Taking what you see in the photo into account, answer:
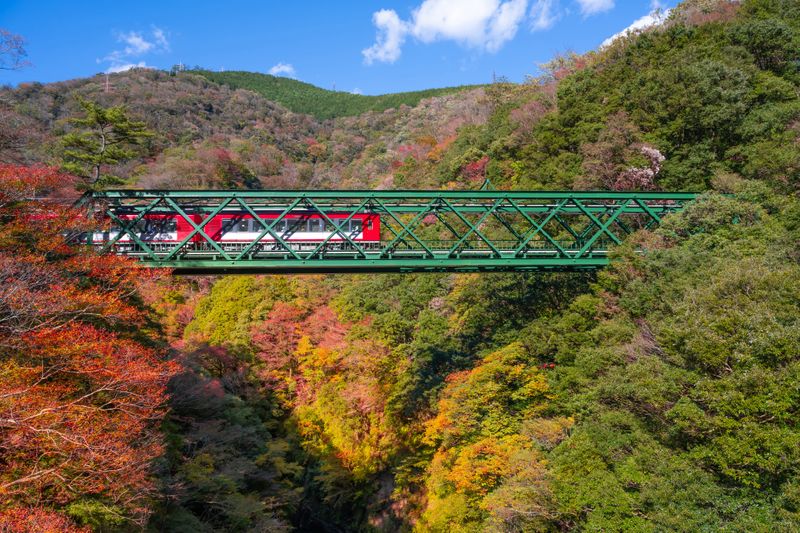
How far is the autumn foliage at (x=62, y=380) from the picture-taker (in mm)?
8250

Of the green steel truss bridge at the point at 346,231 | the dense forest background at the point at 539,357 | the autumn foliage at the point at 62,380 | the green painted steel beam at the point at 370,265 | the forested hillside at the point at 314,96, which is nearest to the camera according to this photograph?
the autumn foliage at the point at 62,380

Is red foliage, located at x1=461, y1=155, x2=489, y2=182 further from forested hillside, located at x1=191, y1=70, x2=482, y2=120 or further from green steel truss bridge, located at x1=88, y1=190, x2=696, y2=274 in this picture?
forested hillside, located at x1=191, y1=70, x2=482, y2=120

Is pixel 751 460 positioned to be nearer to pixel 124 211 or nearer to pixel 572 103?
pixel 124 211

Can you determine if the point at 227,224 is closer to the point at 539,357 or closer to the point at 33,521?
the point at 539,357

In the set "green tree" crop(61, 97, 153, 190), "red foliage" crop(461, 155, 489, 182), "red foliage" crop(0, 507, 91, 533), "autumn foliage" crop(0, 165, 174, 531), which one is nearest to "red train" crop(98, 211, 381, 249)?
Answer: "green tree" crop(61, 97, 153, 190)

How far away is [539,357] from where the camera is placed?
16.2m

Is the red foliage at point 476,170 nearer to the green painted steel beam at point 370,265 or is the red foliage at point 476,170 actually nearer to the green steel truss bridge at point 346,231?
the green steel truss bridge at point 346,231

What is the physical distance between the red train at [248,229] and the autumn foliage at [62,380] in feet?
17.8

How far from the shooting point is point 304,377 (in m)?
24.8

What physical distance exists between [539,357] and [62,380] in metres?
12.8

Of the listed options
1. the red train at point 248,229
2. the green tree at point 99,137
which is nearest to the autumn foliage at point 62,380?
the red train at point 248,229

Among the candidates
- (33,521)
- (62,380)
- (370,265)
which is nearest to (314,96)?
(370,265)

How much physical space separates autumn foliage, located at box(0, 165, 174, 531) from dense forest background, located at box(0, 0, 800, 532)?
0.11 meters

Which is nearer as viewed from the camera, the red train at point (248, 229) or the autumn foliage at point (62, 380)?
the autumn foliage at point (62, 380)
